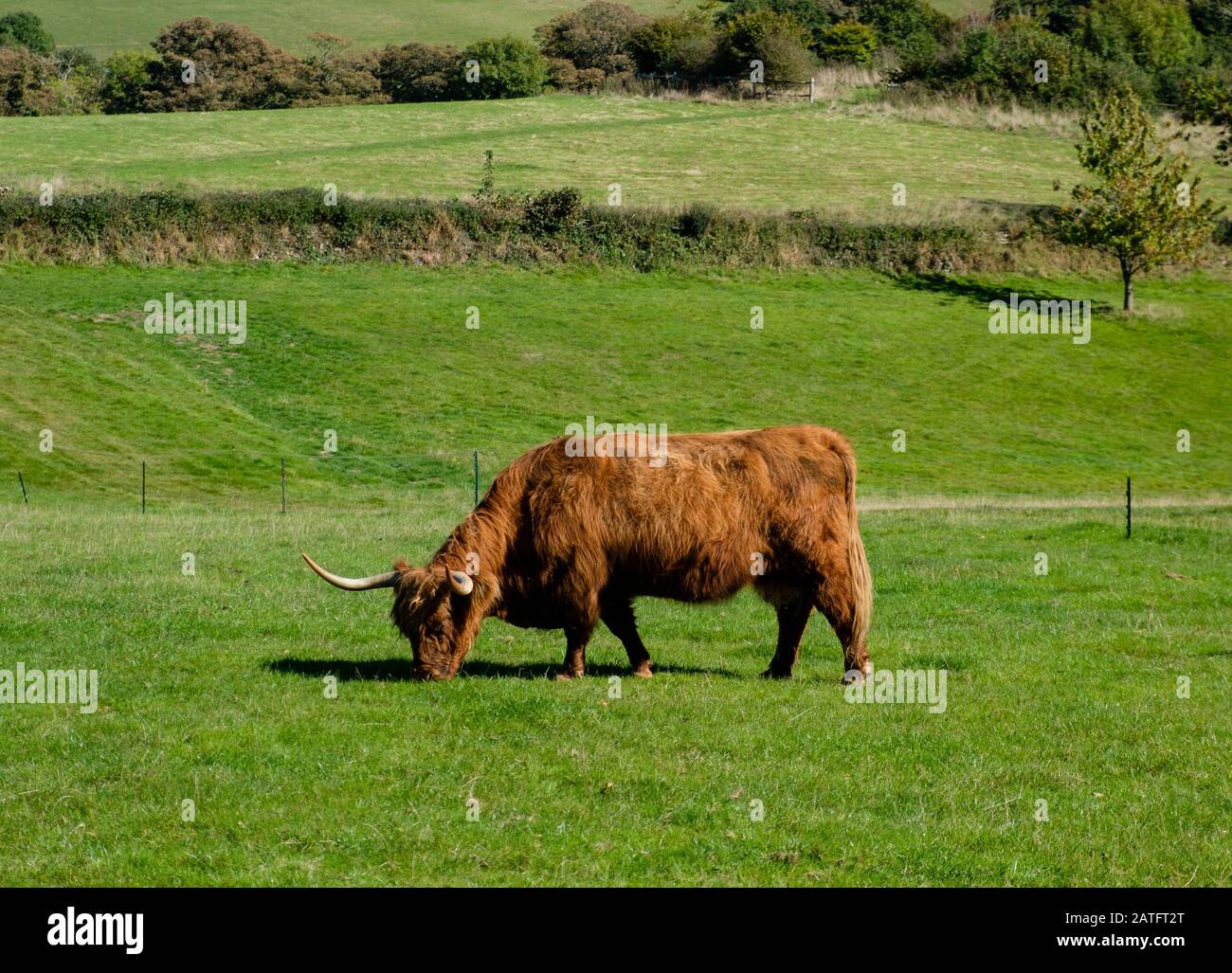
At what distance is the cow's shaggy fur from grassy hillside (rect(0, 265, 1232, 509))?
21188mm

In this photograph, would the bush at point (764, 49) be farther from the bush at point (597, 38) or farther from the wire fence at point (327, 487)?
the wire fence at point (327, 487)

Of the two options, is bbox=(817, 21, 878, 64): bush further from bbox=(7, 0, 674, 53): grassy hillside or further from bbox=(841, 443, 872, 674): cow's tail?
bbox=(841, 443, 872, 674): cow's tail

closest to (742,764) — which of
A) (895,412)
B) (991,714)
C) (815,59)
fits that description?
(991,714)

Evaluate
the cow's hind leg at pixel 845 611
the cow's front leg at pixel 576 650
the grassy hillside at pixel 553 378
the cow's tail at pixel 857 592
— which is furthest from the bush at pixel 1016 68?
the cow's front leg at pixel 576 650

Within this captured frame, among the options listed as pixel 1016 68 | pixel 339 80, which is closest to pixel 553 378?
pixel 1016 68

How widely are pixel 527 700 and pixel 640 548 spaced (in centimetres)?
207

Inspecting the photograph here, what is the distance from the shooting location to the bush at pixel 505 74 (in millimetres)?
97250

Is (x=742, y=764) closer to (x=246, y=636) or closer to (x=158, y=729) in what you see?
(x=158, y=729)

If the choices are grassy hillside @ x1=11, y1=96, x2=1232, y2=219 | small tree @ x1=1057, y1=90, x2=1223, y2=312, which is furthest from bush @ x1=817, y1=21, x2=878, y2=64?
small tree @ x1=1057, y1=90, x2=1223, y2=312

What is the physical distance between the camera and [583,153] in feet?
249

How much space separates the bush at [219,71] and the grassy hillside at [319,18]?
16246 mm

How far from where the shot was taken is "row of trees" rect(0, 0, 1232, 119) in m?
92.2

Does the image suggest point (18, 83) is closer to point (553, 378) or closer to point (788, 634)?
point (553, 378)

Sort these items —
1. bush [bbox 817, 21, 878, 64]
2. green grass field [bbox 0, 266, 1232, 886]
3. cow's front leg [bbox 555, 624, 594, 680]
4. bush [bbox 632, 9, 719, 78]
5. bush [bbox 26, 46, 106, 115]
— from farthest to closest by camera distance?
bush [bbox 817, 21, 878, 64] → bush [bbox 26, 46, 106, 115] → bush [bbox 632, 9, 719, 78] → cow's front leg [bbox 555, 624, 594, 680] → green grass field [bbox 0, 266, 1232, 886]
